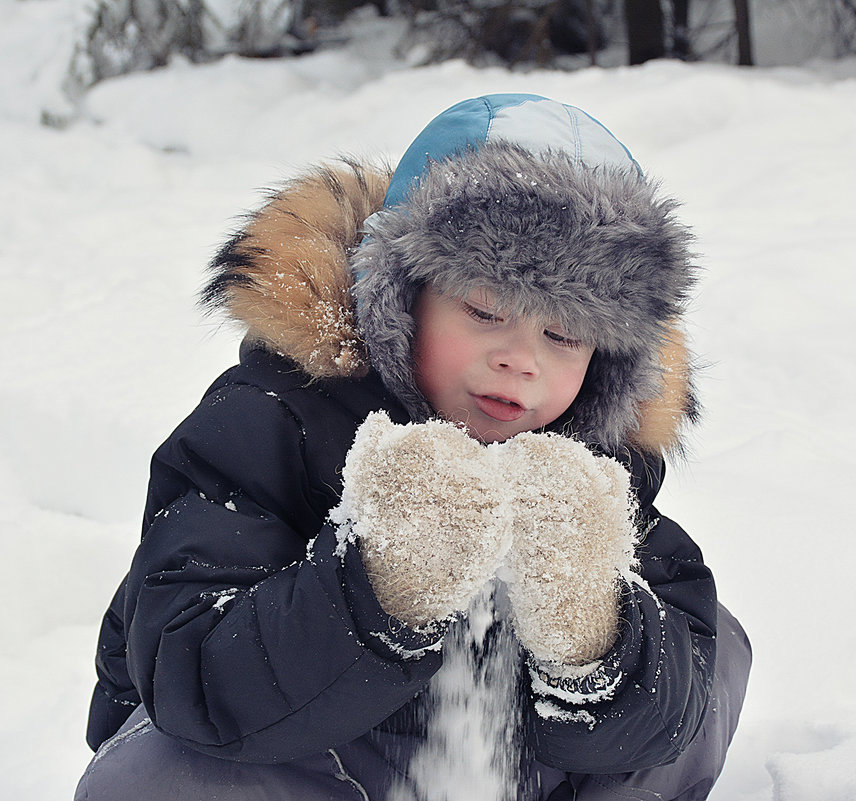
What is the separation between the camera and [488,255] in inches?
Result: 48.2

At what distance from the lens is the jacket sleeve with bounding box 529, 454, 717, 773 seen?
A: 1177 mm

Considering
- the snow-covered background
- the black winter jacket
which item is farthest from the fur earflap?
the snow-covered background

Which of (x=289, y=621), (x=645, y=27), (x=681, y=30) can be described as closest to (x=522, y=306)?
(x=289, y=621)

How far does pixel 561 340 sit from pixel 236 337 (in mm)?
591

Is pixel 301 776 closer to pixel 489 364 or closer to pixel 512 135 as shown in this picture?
pixel 489 364

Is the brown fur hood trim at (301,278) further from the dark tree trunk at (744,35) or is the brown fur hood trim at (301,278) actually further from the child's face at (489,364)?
the dark tree trunk at (744,35)

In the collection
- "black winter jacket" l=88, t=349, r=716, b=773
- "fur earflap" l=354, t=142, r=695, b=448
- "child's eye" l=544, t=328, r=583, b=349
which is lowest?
"black winter jacket" l=88, t=349, r=716, b=773

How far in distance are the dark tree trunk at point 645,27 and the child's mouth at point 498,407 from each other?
16.6 ft

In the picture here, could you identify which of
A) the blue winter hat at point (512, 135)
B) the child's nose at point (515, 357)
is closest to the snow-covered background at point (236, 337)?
the blue winter hat at point (512, 135)

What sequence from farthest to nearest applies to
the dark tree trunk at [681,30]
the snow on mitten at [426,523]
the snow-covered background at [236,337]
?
1. the dark tree trunk at [681,30]
2. the snow-covered background at [236,337]
3. the snow on mitten at [426,523]

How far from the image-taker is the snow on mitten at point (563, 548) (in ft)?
3.62

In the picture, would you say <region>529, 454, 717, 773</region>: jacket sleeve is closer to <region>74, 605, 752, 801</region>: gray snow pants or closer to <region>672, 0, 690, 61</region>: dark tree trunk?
<region>74, 605, 752, 801</region>: gray snow pants

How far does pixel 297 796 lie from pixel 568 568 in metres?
0.47

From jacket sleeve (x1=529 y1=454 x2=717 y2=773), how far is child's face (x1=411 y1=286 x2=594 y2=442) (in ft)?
0.93
